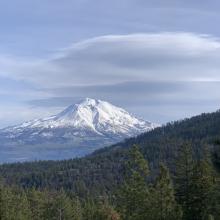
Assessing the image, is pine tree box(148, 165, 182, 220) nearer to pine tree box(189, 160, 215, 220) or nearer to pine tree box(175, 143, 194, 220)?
pine tree box(175, 143, 194, 220)

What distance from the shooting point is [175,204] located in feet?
234

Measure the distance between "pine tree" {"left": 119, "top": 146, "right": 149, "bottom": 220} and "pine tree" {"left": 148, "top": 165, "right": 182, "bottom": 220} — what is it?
145 centimetres

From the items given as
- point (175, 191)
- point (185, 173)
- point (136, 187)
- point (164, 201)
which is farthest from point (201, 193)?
point (136, 187)

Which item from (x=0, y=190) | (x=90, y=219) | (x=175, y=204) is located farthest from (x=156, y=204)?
(x=90, y=219)

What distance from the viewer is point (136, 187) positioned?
239 ft

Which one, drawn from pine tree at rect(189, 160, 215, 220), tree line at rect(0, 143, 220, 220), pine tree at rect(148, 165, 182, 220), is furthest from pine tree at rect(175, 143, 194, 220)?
pine tree at rect(148, 165, 182, 220)

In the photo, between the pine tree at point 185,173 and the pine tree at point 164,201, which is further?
the pine tree at point 164,201

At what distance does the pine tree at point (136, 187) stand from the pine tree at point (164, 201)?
1.45m

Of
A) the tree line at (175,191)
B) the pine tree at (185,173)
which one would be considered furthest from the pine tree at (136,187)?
the pine tree at (185,173)

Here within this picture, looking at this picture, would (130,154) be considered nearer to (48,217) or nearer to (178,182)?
(178,182)

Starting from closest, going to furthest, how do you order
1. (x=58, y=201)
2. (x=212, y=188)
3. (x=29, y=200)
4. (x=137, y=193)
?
(x=212, y=188), (x=137, y=193), (x=58, y=201), (x=29, y=200)

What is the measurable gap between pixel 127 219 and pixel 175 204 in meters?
8.20

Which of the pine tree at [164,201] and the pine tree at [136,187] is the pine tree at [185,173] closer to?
the pine tree at [164,201]

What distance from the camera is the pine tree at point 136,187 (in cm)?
7262
